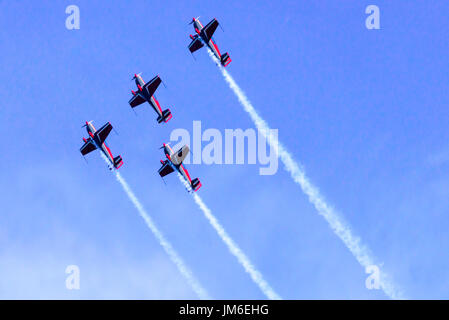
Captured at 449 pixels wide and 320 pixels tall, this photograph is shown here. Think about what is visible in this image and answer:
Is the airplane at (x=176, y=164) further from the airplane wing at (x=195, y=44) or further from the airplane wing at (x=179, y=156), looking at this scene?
the airplane wing at (x=195, y=44)

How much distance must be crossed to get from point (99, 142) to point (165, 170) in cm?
1519

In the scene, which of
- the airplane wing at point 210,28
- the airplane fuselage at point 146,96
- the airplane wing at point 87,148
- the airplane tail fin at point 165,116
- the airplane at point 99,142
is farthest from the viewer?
the airplane tail fin at point 165,116

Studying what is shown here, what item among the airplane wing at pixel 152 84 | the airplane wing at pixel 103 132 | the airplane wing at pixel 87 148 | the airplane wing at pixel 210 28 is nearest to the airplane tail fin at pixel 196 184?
the airplane wing at pixel 103 132

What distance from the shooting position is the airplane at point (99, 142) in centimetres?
13262

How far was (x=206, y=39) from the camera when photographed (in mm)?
137500

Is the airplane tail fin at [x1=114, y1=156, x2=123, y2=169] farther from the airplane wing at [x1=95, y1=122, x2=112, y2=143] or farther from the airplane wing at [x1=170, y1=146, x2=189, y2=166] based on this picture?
the airplane wing at [x1=170, y1=146, x2=189, y2=166]

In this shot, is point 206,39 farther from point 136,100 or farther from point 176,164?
point 176,164

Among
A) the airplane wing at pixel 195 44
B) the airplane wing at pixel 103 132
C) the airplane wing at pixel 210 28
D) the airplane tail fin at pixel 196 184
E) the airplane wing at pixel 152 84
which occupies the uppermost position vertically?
the airplane wing at pixel 210 28

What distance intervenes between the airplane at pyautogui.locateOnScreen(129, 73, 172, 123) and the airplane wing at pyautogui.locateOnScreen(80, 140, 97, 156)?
1164 cm
